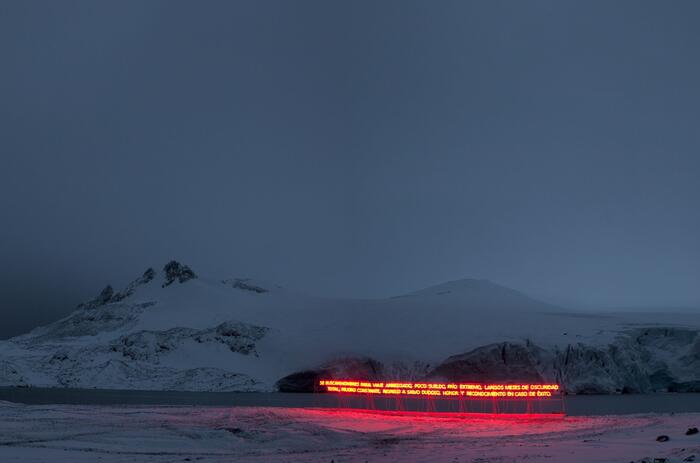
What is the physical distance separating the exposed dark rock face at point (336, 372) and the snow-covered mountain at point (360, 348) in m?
0.24

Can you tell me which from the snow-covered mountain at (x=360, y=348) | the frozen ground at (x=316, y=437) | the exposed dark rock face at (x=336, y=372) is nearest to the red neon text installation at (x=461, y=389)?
the frozen ground at (x=316, y=437)

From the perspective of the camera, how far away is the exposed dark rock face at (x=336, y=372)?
12094cm

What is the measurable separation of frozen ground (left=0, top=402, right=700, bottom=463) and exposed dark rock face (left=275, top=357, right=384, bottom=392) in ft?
192

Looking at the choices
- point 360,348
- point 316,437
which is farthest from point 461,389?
point 360,348

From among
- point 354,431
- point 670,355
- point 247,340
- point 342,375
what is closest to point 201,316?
point 247,340

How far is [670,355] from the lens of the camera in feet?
375

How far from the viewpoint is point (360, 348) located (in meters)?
134

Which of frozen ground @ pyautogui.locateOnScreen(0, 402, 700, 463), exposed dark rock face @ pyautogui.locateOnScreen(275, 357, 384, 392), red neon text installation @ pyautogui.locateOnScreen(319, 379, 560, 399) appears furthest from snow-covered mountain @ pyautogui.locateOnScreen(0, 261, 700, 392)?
frozen ground @ pyautogui.locateOnScreen(0, 402, 700, 463)

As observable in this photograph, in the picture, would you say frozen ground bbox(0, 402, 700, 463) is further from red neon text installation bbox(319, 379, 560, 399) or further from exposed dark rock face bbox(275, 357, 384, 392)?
exposed dark rock face bbox(275, 357, 384, 392)

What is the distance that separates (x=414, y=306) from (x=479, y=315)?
20.2 metres

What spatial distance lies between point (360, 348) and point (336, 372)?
14426 millimetres

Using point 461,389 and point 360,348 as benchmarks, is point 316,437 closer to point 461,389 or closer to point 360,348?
point 461,389

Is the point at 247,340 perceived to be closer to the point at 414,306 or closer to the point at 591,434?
the point at 414,306

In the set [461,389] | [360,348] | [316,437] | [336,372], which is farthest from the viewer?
[360,348]
